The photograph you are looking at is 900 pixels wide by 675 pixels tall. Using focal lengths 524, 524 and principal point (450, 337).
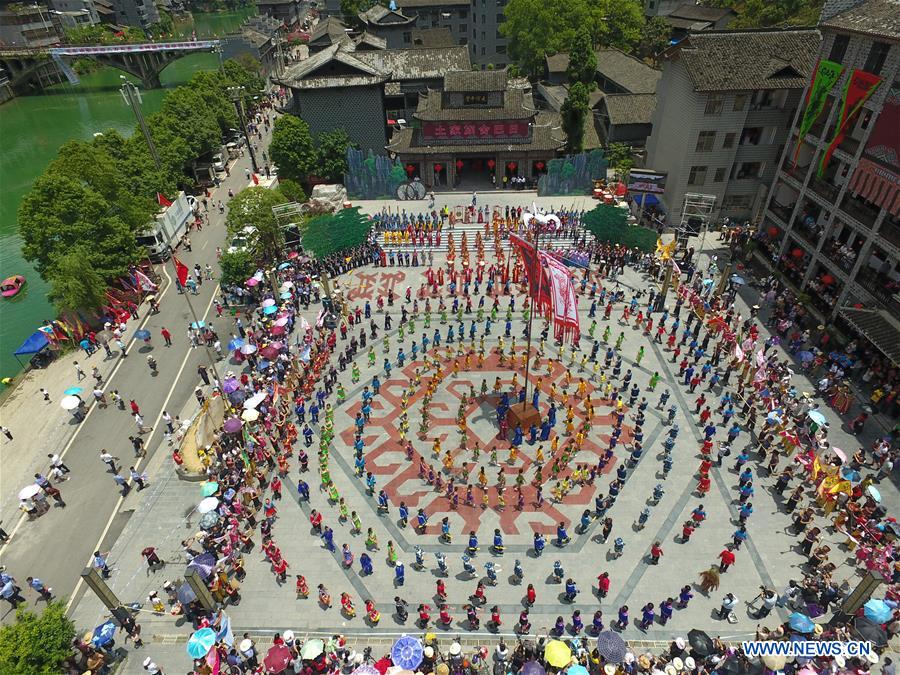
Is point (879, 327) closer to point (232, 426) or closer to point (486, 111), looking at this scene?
point (232, 426)

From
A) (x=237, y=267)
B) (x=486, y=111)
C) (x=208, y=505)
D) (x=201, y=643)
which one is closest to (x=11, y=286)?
(x=237, y=267)

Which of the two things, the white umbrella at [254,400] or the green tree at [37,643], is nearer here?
the green tree at [37,643]

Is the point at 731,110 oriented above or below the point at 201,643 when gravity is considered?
above

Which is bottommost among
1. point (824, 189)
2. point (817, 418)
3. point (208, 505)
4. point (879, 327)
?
point (208, 505)

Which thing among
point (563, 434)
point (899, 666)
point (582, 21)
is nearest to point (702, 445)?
point (563, 434)

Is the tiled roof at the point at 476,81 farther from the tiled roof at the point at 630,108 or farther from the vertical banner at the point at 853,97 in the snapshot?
the vertical banner at the point at 853,97

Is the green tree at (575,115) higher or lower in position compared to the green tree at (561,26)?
lower

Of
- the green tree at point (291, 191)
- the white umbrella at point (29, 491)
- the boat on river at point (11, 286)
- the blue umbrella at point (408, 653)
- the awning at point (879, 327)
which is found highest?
the green tree at point (291, 191)

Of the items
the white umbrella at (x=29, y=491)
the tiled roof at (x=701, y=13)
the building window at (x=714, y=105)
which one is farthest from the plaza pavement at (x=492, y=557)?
the tiled roof at (x=701, y=13)
